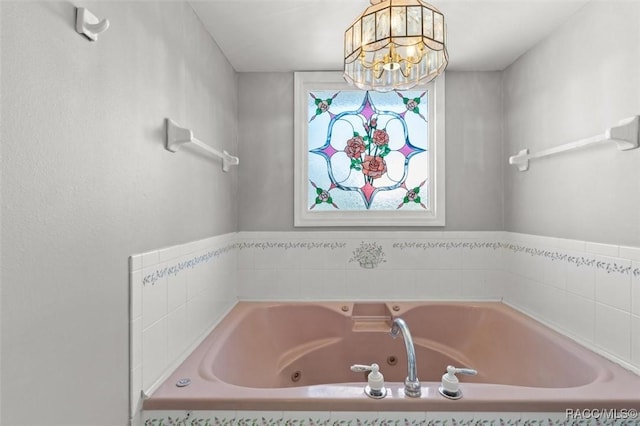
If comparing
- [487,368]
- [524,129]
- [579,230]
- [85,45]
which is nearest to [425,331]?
[487,368]

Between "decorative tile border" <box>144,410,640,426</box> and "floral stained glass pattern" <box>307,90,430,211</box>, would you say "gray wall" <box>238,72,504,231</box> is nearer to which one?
"floral stained glass pattern" <box>307,90,430,211</box>

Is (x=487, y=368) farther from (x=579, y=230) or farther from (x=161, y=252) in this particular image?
(x=161, y=252)

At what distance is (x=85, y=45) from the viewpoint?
83 cm

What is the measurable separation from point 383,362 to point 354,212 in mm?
949

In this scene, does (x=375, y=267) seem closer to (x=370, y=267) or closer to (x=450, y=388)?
(x=370, y=267)

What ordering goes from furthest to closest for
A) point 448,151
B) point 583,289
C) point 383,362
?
1. point 448,151
2. point 383,362
3. point 583,289

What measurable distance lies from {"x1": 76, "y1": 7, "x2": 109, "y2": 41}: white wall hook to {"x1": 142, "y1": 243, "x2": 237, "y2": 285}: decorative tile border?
2.37ft

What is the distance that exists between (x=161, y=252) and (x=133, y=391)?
0.45m

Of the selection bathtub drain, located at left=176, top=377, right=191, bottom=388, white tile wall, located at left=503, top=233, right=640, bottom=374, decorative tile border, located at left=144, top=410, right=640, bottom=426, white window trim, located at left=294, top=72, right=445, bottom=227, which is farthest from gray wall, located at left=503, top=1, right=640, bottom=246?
bathtub drain, located at left=176, top=377, right=191, bottom=388

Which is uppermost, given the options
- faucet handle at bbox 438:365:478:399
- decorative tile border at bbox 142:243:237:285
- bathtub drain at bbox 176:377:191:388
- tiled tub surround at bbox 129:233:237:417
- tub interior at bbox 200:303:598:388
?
decorative tile border at bbox 142:243:237:285

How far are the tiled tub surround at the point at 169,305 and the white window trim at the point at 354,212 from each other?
2.17 ft

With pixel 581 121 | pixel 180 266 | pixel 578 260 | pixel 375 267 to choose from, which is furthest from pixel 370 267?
pixel 581 121

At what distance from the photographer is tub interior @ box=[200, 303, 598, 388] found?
65.2 inches

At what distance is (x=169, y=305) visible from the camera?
1.24 meters
